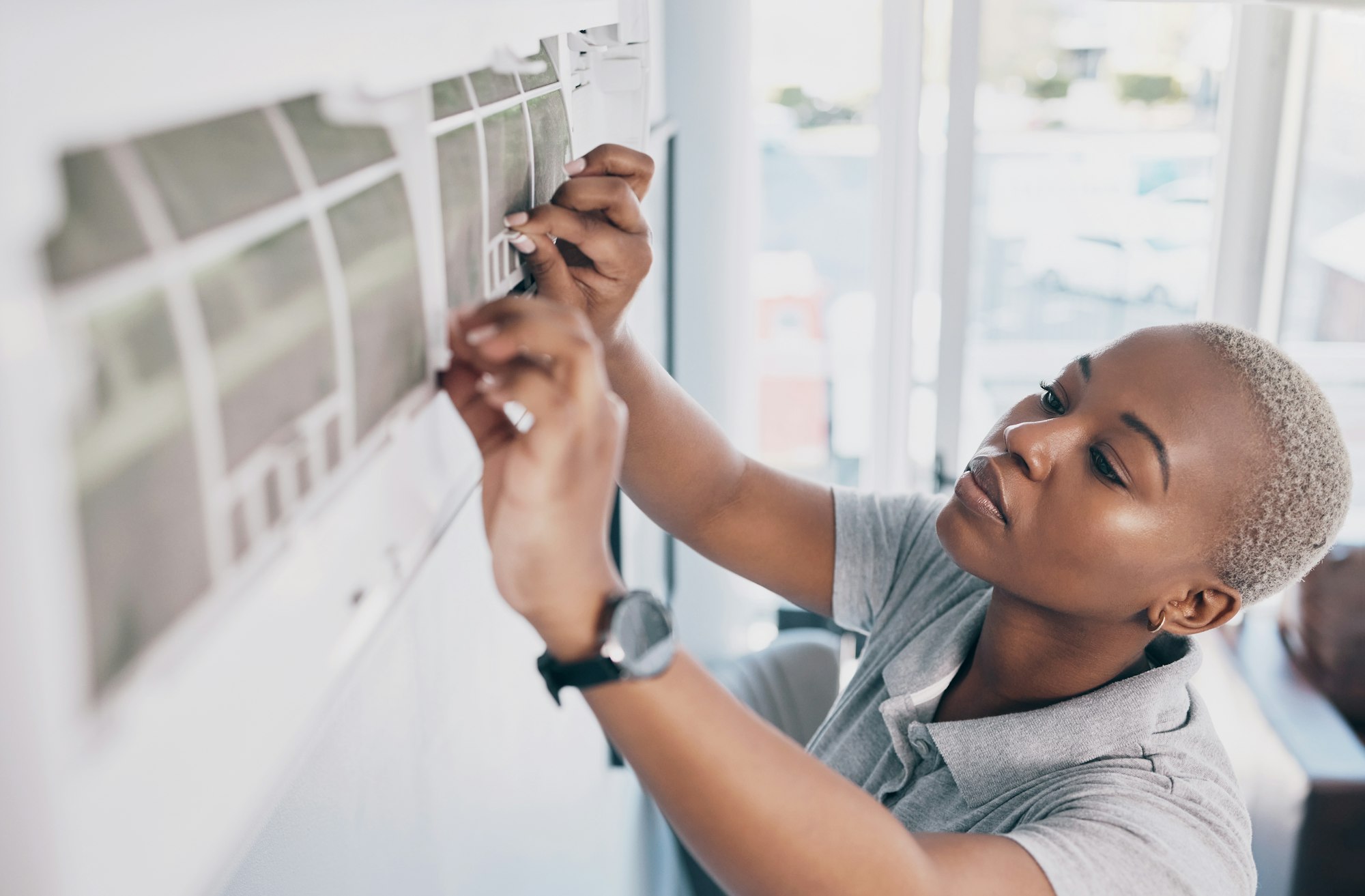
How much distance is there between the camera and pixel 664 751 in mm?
567

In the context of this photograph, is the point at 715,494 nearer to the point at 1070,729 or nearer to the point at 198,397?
the point at 1070,729

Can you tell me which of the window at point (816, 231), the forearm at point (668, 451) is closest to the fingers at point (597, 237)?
the forearm at point (668, 451)

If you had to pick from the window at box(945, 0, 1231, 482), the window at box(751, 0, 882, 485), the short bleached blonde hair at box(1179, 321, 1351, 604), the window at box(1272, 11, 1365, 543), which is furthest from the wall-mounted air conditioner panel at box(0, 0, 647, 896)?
the window at box(1272, 11, 1365, 543)

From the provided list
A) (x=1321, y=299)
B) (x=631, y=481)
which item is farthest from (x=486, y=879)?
(x=1321, y=299)

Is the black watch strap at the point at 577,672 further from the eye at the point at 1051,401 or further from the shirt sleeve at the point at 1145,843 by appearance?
the eye at the point at 1051,401

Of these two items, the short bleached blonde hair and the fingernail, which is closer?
the fingernail

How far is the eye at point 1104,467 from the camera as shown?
2.86 ft

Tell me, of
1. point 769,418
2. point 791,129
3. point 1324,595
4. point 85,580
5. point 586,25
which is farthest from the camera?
point 769,418

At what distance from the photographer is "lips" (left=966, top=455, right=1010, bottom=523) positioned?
2.99 ft

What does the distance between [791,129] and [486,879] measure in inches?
89.5

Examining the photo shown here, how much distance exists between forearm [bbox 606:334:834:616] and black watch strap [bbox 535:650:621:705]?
1.25ft

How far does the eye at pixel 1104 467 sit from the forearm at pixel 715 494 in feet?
1.15

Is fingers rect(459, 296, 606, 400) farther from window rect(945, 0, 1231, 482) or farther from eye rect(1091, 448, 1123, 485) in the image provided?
window rect(945, 0, 1231, 482)

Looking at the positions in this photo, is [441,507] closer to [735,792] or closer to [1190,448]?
[735,792]
